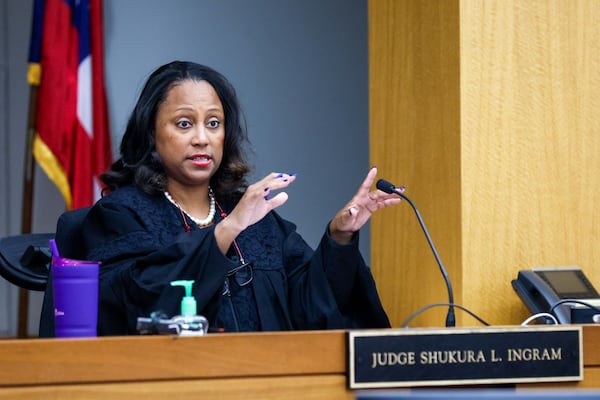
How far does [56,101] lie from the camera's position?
4.91 metres

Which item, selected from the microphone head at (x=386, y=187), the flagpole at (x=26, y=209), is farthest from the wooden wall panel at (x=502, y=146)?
the flagpole at (x=26, y=209)

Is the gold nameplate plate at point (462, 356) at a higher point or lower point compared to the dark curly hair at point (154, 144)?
lower

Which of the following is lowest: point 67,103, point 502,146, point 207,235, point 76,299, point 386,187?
point 76,299

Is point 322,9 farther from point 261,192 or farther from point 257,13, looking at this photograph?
point 261,192

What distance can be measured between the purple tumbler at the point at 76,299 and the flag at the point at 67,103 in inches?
123

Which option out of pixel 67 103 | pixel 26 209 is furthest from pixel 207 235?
pixel 26 209

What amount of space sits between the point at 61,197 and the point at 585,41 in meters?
3.63

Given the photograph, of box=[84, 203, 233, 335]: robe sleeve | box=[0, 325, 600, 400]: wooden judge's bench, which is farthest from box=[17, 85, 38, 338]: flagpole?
box=[0, 325, 600, 400]: wooden judge's bench

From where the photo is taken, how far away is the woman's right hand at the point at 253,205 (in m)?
2.11

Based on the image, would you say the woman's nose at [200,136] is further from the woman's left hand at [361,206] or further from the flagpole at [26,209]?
the flagpole at [26,209]

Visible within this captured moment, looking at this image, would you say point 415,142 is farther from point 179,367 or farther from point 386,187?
point 179,367

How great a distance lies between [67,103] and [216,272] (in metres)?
2.98

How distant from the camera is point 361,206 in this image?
2.35 metres

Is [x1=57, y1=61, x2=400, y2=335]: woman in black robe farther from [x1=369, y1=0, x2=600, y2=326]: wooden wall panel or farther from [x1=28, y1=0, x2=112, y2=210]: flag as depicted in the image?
[x1=28, y1=0, x2=112, y2=210]: flag
